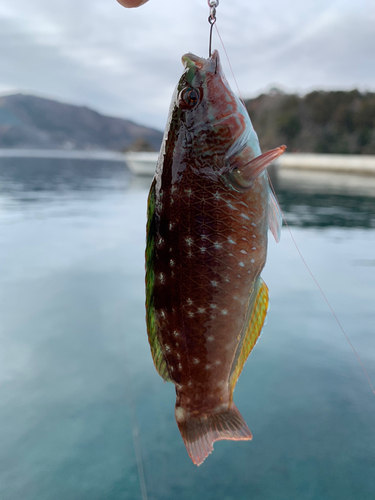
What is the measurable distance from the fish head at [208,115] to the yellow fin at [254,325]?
2.06 feet

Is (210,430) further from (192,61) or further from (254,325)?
(192,61)

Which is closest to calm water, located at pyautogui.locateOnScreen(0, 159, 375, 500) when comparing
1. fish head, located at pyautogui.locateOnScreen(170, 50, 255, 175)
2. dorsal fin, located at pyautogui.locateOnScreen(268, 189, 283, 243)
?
dorsal fin, located at pyautogui.locateOnScreen(268, 189, 283, 243)

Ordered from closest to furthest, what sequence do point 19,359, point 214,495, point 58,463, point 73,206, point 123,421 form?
point 214,495
point 58,463
point 123,421
point 19,359
point 73,206

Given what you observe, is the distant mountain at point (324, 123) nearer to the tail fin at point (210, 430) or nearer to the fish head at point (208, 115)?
the fish head at point (208, 115)

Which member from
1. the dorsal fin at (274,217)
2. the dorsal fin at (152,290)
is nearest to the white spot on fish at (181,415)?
the dorsal fin at (152,290)

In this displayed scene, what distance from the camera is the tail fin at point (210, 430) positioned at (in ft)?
5.65

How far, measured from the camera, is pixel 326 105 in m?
57.9

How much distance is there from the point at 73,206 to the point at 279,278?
13.2m

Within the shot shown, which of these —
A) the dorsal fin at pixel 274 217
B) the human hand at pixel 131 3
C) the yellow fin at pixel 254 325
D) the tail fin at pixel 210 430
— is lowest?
the tail fin at pixel 210 430

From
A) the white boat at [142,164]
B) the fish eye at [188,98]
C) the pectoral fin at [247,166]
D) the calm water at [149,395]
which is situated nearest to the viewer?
the pectoral fin at [247,166]

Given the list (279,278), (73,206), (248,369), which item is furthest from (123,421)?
(73,206)

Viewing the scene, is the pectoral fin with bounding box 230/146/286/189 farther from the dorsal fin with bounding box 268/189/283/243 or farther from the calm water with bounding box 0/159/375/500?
the calm water with bounding box 0/159/375/500

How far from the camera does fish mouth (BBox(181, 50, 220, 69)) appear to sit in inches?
70.4

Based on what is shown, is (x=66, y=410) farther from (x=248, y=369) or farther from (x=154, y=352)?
(x=154, y=352)
